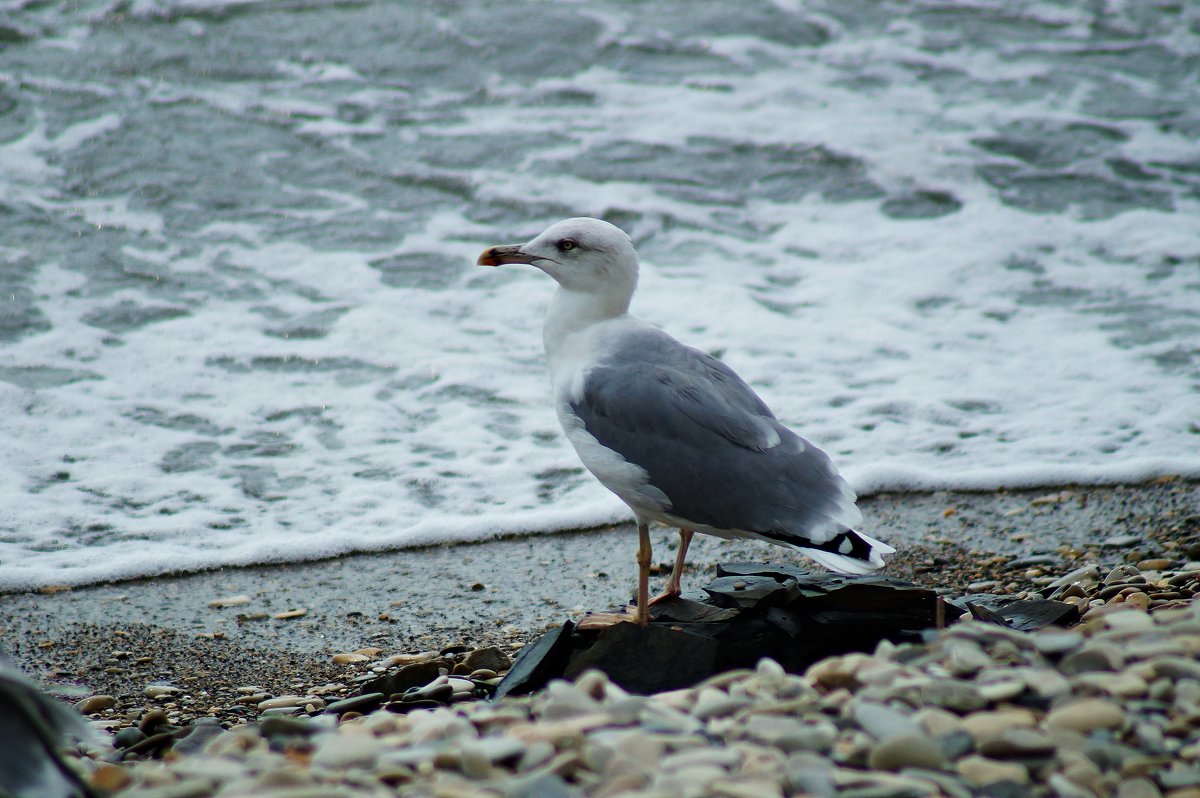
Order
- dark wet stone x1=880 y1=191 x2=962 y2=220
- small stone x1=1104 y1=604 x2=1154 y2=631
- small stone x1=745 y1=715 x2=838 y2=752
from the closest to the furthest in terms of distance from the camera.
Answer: small stone x1=745 y1=715 x2=838 y2=752 → small stone x1=1104 y1=604 x2=1154 y2=631 → dark wet stone x1=880 y1=191 x2=962 y2=220

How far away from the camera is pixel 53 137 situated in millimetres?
10008

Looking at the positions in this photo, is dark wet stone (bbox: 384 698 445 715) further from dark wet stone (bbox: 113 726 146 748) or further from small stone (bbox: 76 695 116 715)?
small stone (bbox: 76 695 116 715)

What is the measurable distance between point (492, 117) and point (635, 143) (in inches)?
53.0

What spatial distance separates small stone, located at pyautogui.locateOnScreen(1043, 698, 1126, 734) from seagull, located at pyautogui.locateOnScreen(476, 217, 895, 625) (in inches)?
38.0

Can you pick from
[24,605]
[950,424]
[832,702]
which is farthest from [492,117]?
[832,702]

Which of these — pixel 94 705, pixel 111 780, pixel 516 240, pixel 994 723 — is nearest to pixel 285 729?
pixel 111 780

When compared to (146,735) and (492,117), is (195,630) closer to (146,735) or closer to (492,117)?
(146,735)

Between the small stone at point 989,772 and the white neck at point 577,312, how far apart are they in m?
2.29

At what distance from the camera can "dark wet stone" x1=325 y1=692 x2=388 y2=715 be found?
3537mm

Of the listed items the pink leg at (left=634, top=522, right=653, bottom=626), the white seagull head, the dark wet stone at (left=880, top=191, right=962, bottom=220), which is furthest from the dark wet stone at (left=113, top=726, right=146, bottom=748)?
the dark wet stone at (left=880, top=191, right=962, bottom=220)

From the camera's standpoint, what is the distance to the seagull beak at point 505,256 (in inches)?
172

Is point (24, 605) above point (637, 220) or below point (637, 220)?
below

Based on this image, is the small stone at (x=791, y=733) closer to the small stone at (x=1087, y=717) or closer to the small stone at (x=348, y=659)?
the small stone at (x=1087, y=717)

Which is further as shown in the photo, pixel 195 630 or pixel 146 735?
pixel 195 630
